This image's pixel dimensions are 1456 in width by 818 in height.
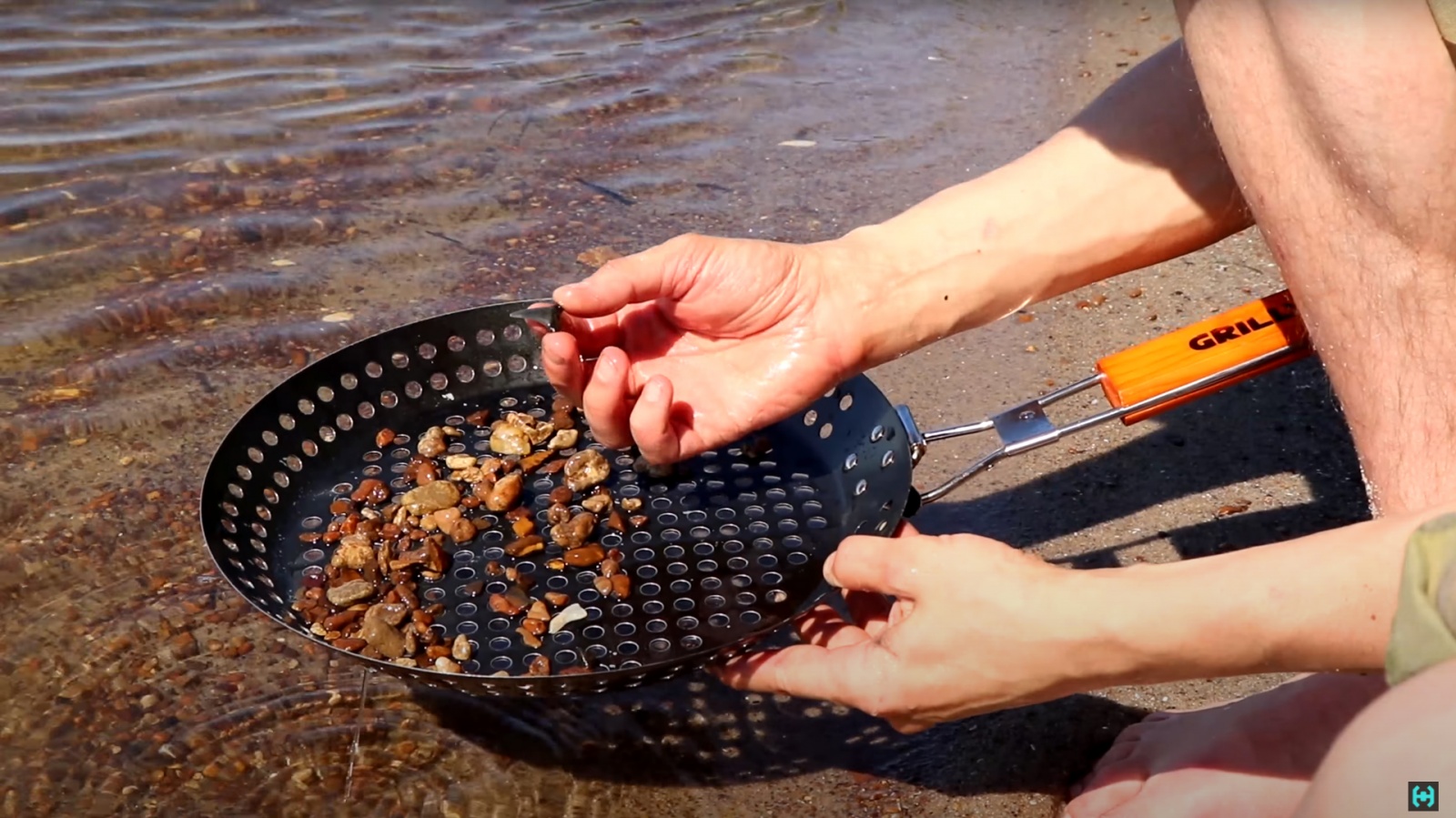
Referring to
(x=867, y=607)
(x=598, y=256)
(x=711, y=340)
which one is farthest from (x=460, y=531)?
(x=598, y=256)

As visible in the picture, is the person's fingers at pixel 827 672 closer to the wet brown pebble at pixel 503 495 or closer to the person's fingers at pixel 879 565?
the person's fingers at pixel 879 565

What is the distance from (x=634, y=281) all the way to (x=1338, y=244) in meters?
0.92

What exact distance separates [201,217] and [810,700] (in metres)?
2.01

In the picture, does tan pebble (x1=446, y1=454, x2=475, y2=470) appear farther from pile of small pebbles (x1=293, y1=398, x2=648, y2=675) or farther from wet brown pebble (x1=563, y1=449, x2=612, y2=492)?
wet brown pebble (x1=563, y1=449, x2=612, y2=492)

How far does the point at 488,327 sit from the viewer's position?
209 centimetres

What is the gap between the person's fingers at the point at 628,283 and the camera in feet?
5.94

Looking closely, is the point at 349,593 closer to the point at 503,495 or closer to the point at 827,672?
the point at 503,495

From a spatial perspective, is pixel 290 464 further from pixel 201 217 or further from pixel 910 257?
pixel 201 217

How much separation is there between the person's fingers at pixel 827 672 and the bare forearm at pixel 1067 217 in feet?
1.99

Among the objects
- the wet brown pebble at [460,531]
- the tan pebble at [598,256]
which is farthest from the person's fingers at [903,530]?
the tan pebble at [598,256]

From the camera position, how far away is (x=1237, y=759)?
1.60m

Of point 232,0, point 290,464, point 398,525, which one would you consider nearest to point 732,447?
point 398,525

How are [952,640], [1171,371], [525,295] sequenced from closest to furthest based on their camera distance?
[952,640] → [1171,371] → [525,295]

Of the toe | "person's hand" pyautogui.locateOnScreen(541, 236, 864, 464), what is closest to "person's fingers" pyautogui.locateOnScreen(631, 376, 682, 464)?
"person's hand" pyautogui.locateOnScreen(541, 236, 864, 464)
